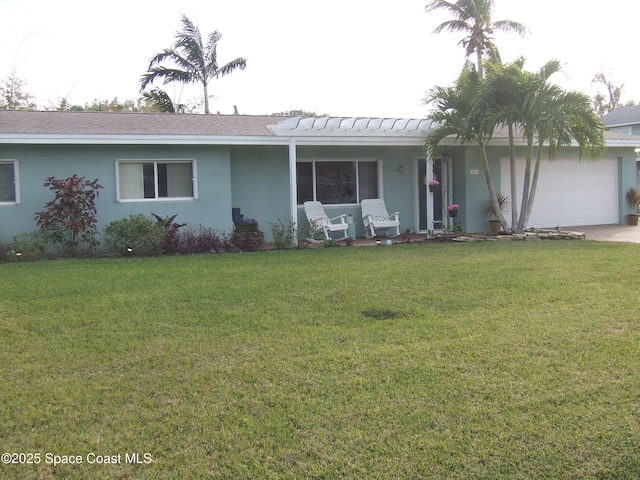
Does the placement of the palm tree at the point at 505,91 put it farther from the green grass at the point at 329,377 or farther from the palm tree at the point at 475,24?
the palm tree at the point at 475,24

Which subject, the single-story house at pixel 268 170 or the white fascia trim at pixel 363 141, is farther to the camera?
the white fascia trim at pixel 363 141

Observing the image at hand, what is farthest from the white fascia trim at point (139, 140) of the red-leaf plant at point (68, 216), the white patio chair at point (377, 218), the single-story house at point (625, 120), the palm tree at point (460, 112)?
the single-story house at point (625, 120)

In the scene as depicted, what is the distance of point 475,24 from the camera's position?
23453 mm

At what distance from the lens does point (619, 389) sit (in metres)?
3.87

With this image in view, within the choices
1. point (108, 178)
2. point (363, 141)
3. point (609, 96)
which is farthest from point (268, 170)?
point (609, 96)

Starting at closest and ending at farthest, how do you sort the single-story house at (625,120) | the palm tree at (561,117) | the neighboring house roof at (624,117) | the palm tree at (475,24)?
the palm tree at (561,117), the palm tree at (475,24), the single-story house at (625,120), the neighboring house roof at (624,117)

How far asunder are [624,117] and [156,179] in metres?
34.0

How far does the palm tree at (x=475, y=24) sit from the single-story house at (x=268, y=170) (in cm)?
821

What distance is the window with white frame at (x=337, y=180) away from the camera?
14.4 m

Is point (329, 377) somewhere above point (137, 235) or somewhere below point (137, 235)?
below

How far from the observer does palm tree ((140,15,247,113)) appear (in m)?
25.7

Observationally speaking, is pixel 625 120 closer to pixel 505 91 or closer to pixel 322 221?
pixel 505 91

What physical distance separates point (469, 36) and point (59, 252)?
18668 millimetres

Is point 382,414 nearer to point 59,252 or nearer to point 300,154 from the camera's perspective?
point 59,252
